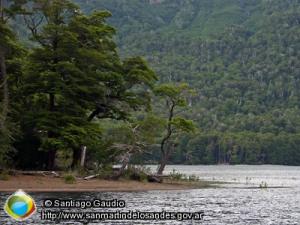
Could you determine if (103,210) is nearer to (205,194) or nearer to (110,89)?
(205,194)

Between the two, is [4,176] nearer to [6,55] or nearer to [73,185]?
[73,185]

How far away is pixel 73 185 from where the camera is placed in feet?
160

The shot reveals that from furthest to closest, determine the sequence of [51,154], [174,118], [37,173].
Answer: [174,118] → [51,154] → [37,173]

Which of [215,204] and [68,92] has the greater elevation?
[68,92]

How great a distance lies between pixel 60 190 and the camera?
46.2 m

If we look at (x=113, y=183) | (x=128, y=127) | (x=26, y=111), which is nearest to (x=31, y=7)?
(x=26, y=111)

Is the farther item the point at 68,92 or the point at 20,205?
the point at 68,92

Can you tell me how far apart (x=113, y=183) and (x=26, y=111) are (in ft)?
32.2

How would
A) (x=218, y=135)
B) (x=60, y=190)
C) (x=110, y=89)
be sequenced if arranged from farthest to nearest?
(x=218, y=135) → (x=110, y=89) → (x=60, y=190)

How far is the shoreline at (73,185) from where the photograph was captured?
46.1 m

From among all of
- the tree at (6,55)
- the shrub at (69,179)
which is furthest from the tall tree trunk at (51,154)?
the shrub at (69,179)

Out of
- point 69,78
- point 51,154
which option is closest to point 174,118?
point 69,78

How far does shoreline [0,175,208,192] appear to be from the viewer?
4609 cm

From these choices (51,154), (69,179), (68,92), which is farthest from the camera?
(51,154)
